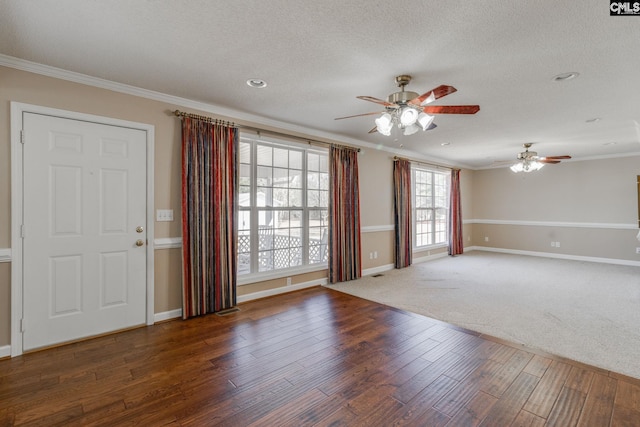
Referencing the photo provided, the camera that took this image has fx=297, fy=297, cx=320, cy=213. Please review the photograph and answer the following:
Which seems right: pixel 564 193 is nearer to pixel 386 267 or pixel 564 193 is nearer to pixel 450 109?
pixel 386 267

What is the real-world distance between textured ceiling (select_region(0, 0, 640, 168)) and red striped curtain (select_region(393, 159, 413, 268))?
245 cm

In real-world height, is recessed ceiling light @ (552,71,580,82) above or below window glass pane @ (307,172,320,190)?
above

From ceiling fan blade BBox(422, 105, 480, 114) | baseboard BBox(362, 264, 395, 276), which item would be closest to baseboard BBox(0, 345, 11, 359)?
ceiling fan blade BBox(422, 105, 480, 114)

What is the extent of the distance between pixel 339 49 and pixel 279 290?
3.27 meters

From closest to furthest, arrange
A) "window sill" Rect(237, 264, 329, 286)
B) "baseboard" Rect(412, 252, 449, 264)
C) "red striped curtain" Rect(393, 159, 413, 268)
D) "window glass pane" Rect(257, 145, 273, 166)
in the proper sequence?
1. "window sill" Rect(237, 264, 329, 286)
2. "window glass pane" Rect(257, 145, 273, 166)
3. "red striped curtain" Rect(393, 159, 413, 268)
4. "baseboard" Rect(412, 252, 449, 264)

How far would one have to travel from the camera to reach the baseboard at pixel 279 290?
404 cm

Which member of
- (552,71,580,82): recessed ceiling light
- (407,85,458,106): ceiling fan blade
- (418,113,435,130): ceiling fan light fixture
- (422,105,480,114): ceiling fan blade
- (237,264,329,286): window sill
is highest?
(552,71,580,82): recessed ceiling light

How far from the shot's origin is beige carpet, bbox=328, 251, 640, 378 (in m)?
2.87

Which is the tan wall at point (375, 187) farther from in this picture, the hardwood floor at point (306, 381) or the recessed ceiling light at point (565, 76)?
the recessed ceiling light at point (565, 76)

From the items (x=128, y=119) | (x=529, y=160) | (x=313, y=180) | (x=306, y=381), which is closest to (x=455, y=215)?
(x=529, y=160)

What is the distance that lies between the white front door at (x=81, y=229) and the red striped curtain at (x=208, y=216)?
1.43ft

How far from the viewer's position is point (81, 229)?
2.89 meters

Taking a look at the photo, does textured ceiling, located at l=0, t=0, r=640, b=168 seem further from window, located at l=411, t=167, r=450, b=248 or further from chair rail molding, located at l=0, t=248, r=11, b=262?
window, located at l=411, t=167, r=450, b=248

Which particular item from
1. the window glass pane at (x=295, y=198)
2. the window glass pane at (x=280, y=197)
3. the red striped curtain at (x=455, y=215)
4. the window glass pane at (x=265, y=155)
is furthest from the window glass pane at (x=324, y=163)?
the red striped curtain at (x=455, y=215)
